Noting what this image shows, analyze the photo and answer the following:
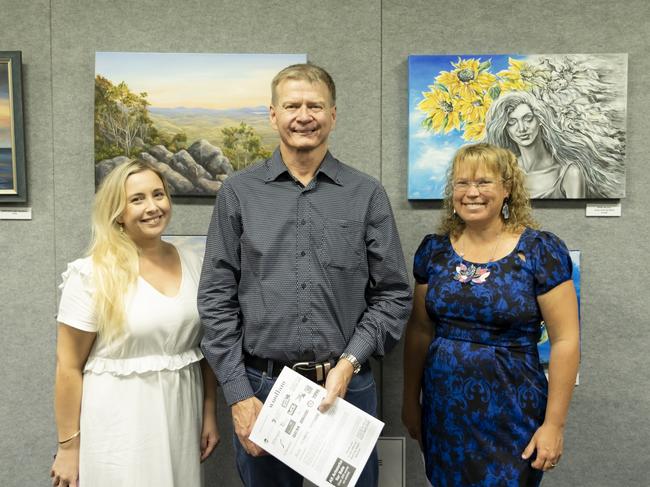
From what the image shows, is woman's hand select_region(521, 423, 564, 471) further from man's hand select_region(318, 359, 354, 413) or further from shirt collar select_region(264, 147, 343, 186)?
shirt collar select_region(264, 147, 343, 186)

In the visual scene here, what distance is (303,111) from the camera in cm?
136

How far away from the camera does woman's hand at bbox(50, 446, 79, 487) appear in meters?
1.49

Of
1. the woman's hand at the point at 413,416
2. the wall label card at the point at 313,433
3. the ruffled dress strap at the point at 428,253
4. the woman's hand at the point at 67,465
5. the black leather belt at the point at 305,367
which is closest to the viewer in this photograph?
the wall label card at the point at 313,433

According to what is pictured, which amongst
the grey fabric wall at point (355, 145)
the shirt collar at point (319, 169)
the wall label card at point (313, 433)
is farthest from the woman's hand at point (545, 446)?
the shirt collar at point (319, 169)

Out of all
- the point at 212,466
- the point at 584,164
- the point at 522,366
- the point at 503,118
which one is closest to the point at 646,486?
the point at 522,366

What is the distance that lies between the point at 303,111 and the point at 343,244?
0.37 m

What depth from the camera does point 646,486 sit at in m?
2.03

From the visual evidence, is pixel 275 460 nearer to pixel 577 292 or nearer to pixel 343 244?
pixel 343 244

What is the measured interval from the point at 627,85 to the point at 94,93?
6.68 ft

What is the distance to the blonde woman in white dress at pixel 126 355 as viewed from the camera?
1422mm

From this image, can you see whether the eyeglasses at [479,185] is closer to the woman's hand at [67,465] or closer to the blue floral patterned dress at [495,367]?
the blue floral patterned dress at [495,367]

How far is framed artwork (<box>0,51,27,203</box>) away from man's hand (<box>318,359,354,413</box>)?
143 centimetres

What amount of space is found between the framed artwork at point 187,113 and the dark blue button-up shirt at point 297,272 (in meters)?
0.54

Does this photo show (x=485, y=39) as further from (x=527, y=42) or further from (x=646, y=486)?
(x=646, y=486)
